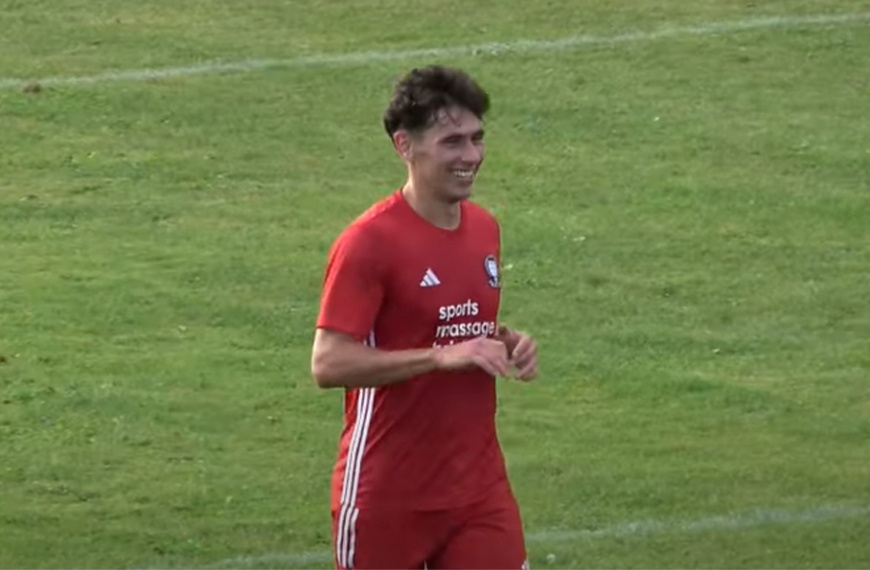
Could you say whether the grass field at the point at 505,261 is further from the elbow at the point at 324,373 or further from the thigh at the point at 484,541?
the elbow at the point at 324,373

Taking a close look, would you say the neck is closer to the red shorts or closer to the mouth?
the mouth

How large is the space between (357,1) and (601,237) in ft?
16.8

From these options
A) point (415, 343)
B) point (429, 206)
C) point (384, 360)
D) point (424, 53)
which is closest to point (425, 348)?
point (415, 343)

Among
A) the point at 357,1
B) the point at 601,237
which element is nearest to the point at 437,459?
the point at 601,237

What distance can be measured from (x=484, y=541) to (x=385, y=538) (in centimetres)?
30

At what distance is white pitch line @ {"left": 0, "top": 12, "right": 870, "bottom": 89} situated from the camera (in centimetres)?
1762

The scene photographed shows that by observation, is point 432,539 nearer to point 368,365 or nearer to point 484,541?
point 484,541

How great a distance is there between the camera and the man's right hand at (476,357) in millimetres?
6934

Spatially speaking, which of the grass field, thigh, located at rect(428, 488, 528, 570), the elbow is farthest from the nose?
the grass field

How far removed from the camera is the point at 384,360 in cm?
707

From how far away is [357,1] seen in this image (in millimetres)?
19219

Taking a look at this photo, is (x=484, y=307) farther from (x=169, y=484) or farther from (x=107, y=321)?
(x=107, y=321)

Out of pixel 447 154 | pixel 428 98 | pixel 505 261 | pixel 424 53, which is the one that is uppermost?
pixel 424 53

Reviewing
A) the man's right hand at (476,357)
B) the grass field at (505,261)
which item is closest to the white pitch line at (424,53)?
the grass field at (505,261)
